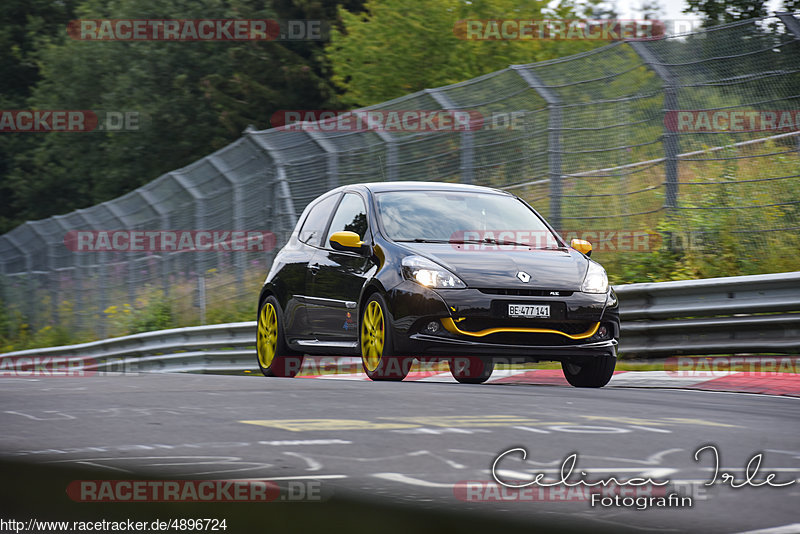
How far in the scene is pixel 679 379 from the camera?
964 cm

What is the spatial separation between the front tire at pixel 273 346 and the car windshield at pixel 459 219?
168 centimetres

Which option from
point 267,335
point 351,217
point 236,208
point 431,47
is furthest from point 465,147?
point 431,47

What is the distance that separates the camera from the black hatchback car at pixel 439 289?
8828 mm

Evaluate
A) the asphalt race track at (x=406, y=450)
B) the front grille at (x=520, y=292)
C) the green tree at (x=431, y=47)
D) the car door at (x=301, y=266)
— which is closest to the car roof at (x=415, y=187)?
the car door at (x=301, y=266)

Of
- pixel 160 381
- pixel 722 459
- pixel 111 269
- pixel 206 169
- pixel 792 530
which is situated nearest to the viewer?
pixel 792 530

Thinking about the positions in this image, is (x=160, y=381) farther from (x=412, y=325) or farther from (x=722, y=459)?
(x=722, y=459)

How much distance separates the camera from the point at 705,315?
1048 cm

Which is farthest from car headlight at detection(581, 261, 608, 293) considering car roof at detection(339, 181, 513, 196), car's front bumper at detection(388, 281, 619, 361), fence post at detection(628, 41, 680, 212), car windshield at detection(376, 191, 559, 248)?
fence post at detection(628, 41, 680, 212)

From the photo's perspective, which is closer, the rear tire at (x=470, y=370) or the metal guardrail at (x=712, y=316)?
the metal guardrail at (x=712, y=316)

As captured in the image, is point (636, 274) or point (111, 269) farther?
point (111, 269)

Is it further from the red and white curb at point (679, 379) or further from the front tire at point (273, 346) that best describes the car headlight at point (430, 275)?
the front tire at point (273, 346)

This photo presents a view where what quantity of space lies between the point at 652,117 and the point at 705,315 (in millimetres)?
2998

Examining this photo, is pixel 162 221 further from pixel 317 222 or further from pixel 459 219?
pixel 459 219

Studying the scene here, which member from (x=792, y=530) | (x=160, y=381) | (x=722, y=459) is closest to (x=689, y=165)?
(x=160, y=381)
